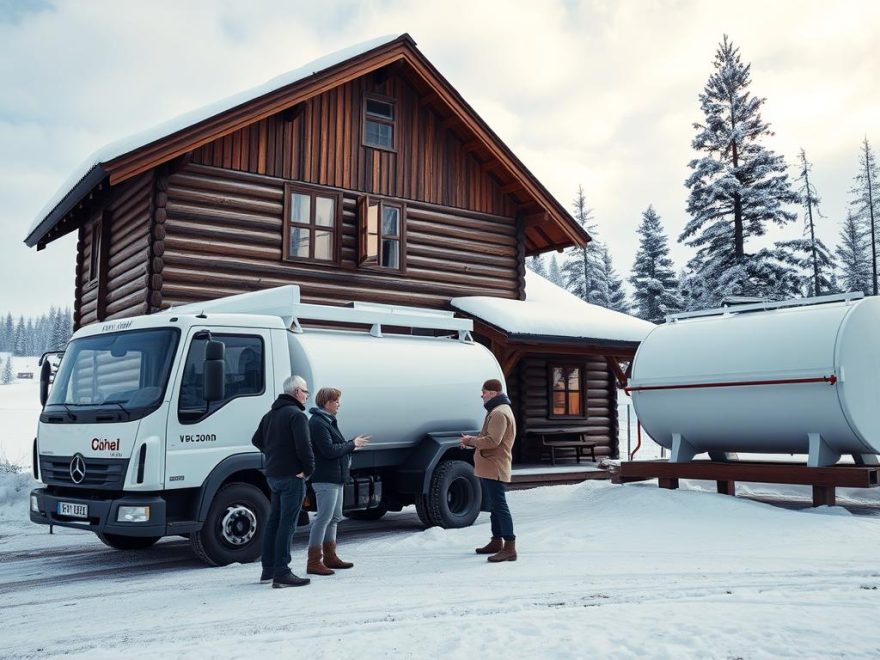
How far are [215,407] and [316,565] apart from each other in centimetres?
204

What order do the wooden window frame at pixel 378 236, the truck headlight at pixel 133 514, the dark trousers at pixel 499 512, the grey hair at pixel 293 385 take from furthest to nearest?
1. the wooden window frame at pixel 378 236
2. the dark trousers at pixel 499 512
3. the truck headlight at pixel 133 514
4. the grey hair at pixel 293 385

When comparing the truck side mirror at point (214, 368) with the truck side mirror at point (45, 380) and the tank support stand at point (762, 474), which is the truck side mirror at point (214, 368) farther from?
the tank support stand at point (762, 474)

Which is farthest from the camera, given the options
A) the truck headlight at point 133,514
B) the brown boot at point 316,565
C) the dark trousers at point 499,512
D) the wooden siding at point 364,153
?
the wooden siding at point 364,153

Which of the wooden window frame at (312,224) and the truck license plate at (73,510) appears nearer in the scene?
the truck license plate at (73,510)

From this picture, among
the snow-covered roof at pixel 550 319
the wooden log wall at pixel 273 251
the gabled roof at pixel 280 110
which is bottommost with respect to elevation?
the snow-covered roof at pixel 550 319

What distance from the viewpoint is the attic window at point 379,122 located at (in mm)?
17281

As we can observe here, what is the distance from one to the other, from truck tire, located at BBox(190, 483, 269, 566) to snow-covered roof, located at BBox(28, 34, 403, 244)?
277 inches

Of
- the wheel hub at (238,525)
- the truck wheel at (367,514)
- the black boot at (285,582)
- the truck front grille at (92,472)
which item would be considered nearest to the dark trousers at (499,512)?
the black boot at (285,582)

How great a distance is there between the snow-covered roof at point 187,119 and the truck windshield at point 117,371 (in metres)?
5.20

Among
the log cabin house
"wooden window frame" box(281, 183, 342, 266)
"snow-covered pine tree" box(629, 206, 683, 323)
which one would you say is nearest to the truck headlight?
the log cabin house

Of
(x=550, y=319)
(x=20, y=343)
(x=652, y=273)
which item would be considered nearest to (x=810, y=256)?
(x=652, y=273)

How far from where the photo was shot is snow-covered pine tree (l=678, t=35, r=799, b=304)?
1252 inches

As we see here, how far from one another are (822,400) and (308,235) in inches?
385

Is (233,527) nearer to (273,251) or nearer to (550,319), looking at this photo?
(273,251)
